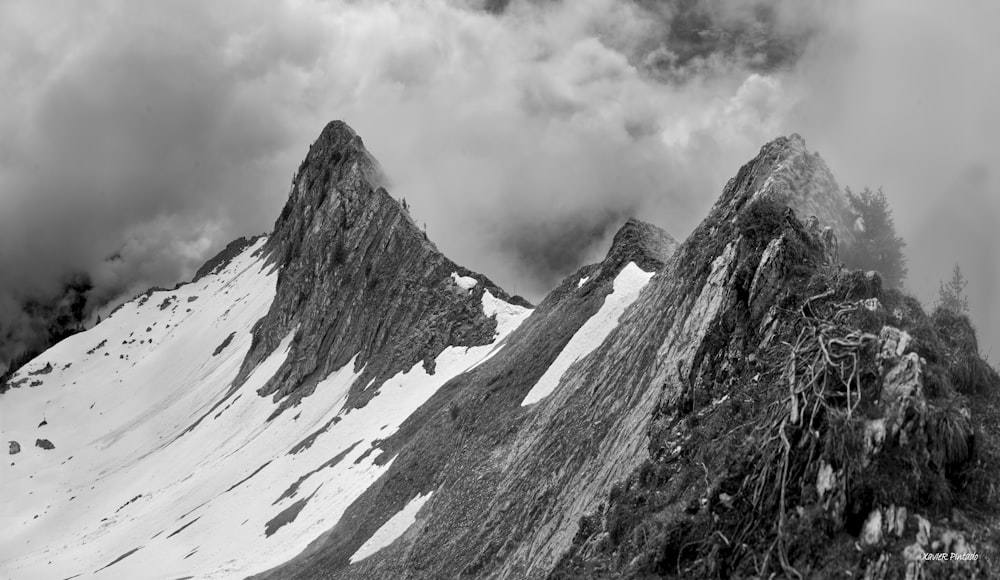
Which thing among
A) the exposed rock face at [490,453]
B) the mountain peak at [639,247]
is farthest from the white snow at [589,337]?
the mountain peak at [639,247]

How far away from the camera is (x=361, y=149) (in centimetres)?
10888

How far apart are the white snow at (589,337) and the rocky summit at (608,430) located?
0.21 meters

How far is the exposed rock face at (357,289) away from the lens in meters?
63.8

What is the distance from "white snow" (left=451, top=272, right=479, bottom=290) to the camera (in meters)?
66.1

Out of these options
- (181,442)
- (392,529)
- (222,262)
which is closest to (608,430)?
(392,529)

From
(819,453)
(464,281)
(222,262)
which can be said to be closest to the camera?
(819,453)

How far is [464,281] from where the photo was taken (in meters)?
67.4

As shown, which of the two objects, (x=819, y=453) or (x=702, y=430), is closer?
(x=819, y=453)

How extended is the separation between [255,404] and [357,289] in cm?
2105

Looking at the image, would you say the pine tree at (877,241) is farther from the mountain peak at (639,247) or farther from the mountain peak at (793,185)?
the mountain peak at (639,247)

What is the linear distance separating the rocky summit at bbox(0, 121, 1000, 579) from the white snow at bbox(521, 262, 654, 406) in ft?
0.69

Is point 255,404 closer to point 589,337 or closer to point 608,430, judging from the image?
point 589,337

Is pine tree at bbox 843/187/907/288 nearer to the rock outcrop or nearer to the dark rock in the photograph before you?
the rock outcrop

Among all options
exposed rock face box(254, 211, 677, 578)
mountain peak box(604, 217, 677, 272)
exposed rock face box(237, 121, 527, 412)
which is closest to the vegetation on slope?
exposed rock face box(254, 211, 677, 578)
